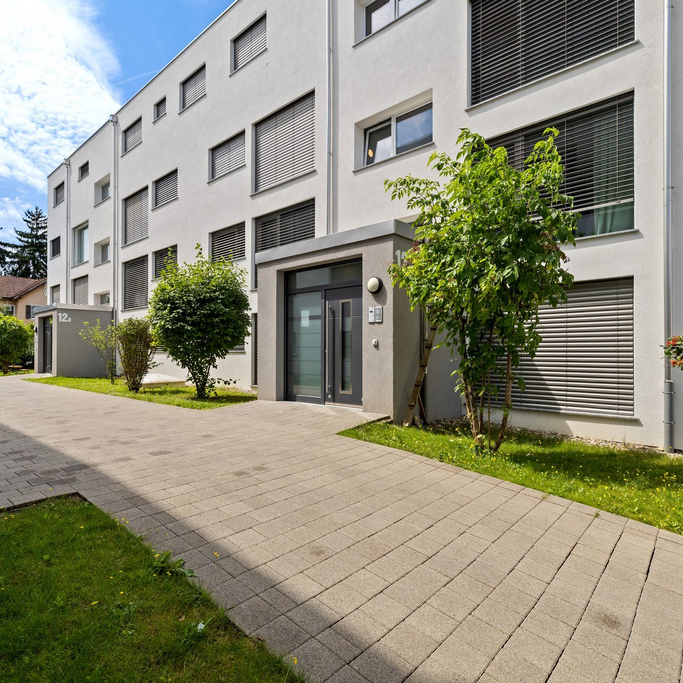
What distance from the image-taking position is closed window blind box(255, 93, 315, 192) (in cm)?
1191

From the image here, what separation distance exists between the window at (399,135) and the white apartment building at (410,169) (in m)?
0.04

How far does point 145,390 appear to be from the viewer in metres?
13.1

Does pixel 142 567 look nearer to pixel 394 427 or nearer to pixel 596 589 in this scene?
pixel 596 589

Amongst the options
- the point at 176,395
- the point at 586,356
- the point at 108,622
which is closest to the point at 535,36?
the point at 586,356

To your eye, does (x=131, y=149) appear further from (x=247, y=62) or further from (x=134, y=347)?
(x=134, y=347)

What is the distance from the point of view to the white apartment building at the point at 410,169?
682 centimetres

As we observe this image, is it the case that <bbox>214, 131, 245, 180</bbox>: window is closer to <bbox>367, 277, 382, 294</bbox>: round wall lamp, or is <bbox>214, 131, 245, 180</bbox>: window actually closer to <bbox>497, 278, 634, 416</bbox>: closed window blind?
<bbox>367, 277, 382, 294</bbox>: round wall lamp

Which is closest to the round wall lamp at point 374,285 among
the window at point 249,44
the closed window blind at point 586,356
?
the closed window blind at point 586,356

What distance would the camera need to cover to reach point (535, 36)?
8180 mm

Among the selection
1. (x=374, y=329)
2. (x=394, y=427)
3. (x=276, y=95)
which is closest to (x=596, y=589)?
(x=394, y=427)

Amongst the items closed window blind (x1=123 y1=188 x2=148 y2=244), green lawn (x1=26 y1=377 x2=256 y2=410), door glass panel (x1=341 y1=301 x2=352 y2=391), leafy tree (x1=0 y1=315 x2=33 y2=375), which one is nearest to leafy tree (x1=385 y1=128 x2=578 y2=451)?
door glass panel (x1=341 y1=301 x2=352 y2=391)

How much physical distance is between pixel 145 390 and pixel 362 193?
844cm

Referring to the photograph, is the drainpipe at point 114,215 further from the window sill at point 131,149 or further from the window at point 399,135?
the window at point 399,135

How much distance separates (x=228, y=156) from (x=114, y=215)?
8787 mm
